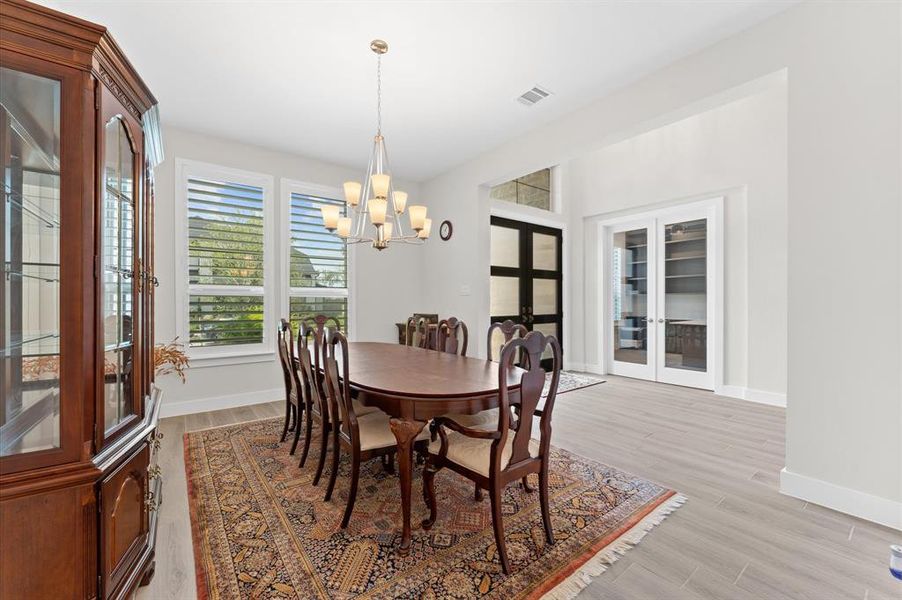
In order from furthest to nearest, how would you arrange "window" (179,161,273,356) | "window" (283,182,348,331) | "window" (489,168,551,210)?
"window" (489,168,551,210), "window" (283,182,348,331), "window" (179,161,273,356)

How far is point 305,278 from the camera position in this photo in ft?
15.5

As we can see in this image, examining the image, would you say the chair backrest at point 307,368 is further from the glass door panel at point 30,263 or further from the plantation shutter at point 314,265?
the plantation shutter at point 314,265

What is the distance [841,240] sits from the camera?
218 cm

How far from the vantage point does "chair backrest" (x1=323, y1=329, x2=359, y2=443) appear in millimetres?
2016

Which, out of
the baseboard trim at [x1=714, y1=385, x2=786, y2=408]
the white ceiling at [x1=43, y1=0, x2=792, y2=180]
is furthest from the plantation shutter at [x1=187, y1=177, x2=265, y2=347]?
the baseboard trim at [x1=714, y1=385, x2=786, y2=408]

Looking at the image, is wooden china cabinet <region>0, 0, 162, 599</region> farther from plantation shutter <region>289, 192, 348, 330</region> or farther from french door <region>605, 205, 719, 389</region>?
french door <region>605, 205, 719, 389</region>

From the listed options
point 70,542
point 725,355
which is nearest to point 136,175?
point 70,542

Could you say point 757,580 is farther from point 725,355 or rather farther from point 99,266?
point 725,355

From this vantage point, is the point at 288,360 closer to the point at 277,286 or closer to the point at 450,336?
the point at 450,336

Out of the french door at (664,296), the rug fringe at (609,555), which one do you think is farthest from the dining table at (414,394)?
the french door at (664,296)

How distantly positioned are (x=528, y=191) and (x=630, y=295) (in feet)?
7.51

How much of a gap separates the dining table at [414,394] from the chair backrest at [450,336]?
77 cm

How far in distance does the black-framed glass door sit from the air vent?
2226mm

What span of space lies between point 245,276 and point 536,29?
12.3 feet
